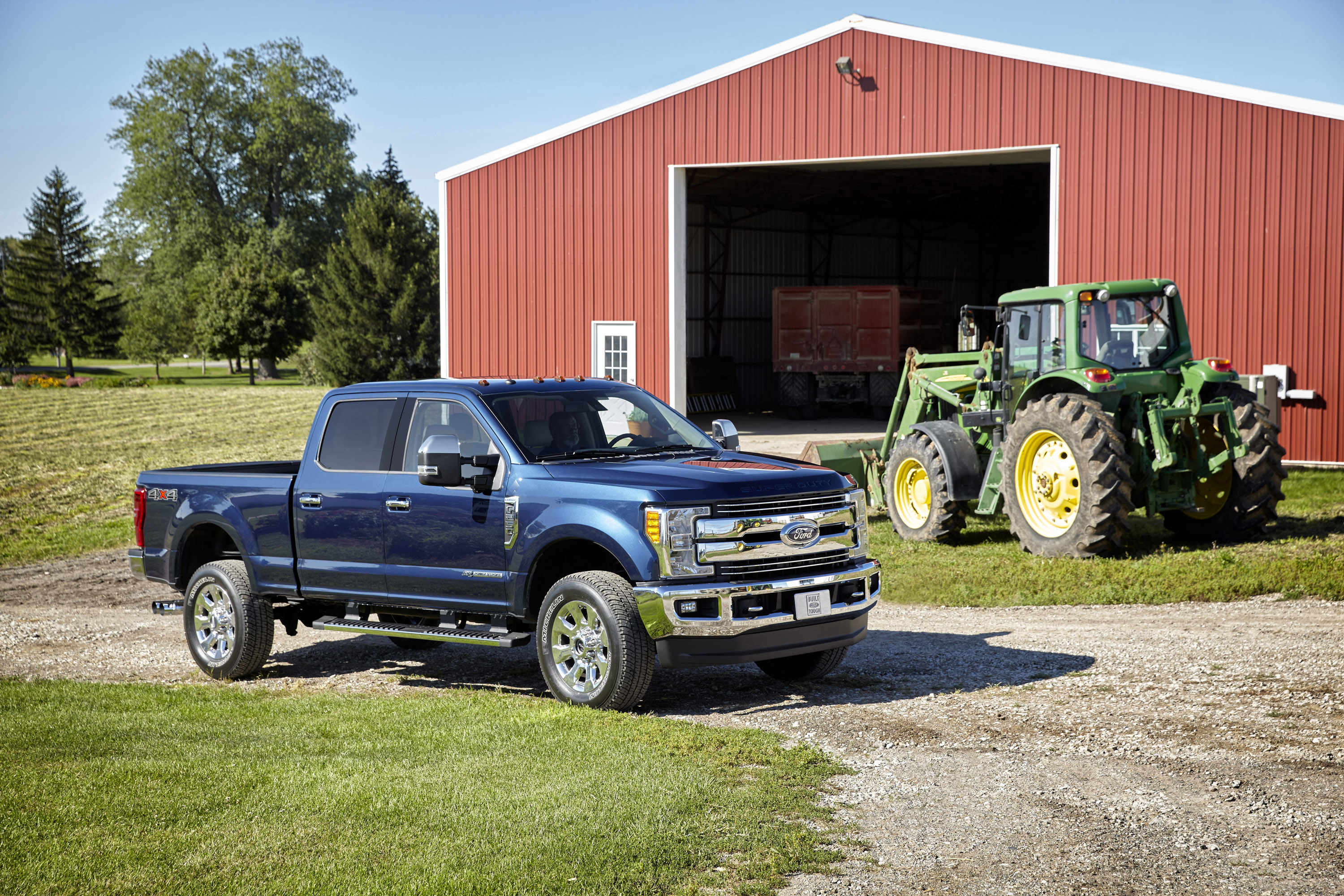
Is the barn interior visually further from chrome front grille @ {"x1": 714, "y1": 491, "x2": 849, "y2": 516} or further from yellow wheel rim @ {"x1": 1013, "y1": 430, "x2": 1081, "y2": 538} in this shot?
chrome front grille @ {"x1": 714, "y1": 491, "x2": 849, "y2": 516}

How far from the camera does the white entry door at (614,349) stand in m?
24.8

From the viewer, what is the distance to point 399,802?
589 centimetres

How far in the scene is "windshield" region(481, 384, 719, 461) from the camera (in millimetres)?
8430

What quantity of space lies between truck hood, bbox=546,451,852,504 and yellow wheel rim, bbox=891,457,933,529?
23.5 feet

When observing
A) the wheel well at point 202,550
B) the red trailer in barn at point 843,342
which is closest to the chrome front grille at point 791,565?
the wheel well at point 202,550

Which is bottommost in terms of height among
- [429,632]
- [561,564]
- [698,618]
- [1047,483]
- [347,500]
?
[429,632]

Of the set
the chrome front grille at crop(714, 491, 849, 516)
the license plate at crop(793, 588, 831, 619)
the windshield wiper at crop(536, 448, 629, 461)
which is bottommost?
the license plate at crop(793, 588, 831, 619)

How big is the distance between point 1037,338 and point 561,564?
Answer: 7.78 metres

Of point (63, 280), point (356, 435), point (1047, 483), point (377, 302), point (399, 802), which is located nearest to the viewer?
point (399, 802)

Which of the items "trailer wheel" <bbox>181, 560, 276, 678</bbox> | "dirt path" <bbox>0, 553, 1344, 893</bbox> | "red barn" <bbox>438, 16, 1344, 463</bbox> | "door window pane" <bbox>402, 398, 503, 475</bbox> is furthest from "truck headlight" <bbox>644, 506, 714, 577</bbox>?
"red barn" <bbox>438, 16, 1344, 463</bbox>

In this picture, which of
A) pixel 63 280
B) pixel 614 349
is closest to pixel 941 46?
pixel 614 349

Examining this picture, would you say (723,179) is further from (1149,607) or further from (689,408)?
(1149,607)

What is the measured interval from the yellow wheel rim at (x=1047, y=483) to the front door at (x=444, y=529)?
698 centimetres

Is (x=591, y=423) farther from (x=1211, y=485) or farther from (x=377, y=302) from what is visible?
(x=377, y=302)
